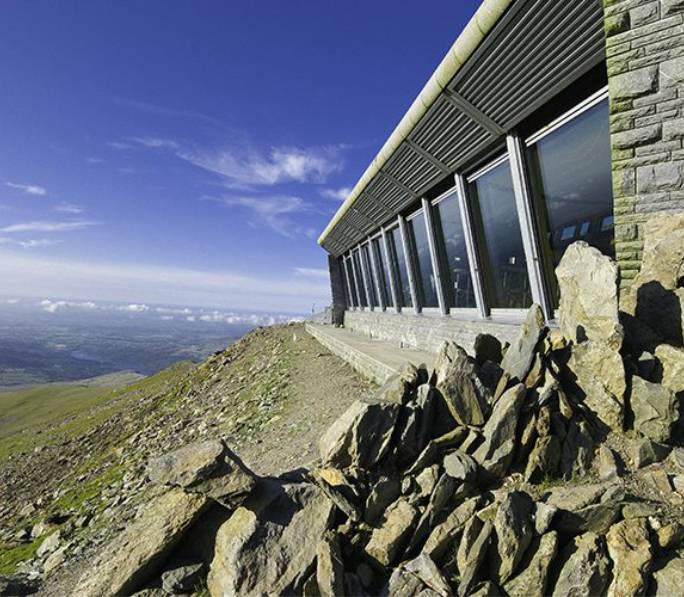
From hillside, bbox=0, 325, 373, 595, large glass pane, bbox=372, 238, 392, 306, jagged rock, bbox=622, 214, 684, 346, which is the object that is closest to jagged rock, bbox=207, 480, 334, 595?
hillside, bbox=0, 325, 373, 595

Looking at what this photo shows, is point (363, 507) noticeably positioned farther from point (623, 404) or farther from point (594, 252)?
point (594, 252)

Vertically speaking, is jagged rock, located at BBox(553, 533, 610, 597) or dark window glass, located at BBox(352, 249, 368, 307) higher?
dark window glass, located at BBox(352, 249, 368, 307)

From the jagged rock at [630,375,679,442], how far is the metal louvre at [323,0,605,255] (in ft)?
18.6

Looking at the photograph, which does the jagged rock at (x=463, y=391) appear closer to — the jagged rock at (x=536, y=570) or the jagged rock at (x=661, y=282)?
the jagged rock at (x=536, y=570)

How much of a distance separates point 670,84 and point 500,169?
3.92m

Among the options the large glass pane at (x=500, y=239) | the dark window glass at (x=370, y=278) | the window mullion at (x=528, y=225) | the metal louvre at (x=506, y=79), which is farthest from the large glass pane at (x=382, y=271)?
the window mullion at (x=528, y=225)

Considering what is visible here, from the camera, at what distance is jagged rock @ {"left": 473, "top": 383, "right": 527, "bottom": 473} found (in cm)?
504

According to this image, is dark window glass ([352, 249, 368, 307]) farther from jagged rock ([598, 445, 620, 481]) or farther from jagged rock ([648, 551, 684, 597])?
jagged rock ([648, 551, 684, 597])

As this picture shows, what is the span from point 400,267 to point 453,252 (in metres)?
5.34

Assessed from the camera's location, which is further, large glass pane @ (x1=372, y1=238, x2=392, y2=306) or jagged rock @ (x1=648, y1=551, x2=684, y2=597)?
large glass pane @ (x1=372, y1=238, x2=392, y2=306)

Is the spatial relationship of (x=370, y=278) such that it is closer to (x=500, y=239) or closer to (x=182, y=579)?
(x=500, y=239)

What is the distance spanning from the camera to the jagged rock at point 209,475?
4.59m

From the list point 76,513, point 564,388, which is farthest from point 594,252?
point 76,513

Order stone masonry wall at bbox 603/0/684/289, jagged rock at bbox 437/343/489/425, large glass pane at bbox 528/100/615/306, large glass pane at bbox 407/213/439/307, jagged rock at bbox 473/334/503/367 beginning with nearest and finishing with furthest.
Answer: jagged rock at bbox 437/343/489/425, stone masonry wall at bbox 603/0/684/289, jagged rock at bbox 473/334/503/367, large glass pane at bbox 528/100/615/306, large glass pane at bbox 407/213/439/307
